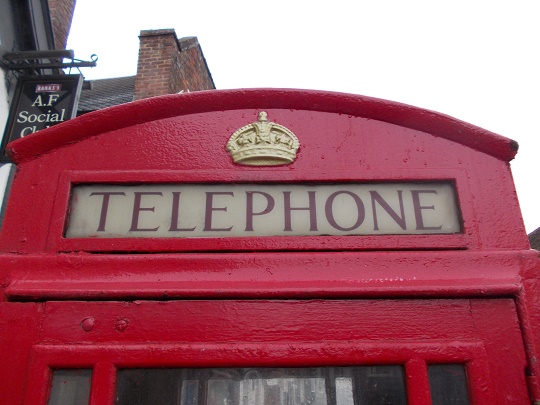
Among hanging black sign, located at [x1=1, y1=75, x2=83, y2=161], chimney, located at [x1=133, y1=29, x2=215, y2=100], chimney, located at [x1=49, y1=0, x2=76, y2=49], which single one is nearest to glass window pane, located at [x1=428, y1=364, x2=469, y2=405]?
hanging black sign, located at [x1=1, y1=75, x2=83, y2=161]

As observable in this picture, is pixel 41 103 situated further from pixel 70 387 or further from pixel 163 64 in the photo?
pixel 70 387

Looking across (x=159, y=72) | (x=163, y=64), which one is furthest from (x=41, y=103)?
(x=163, y=64)

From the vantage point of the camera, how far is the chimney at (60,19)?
30.7 feet

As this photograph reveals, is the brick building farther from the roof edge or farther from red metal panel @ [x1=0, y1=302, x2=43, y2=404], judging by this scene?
red metal panel @ [x1=0, y1=302, x2=43, y2=404]

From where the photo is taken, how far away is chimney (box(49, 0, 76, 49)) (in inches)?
368

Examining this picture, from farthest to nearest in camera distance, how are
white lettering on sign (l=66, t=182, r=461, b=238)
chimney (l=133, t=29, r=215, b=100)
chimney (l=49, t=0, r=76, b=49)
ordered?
1. chimney (l=49, t=0, r=76, b=49)
2. chimney (l=133, t=29, r=215, b=100)
3. white lettering on sign (l=66, t=182, r=461, b=238)

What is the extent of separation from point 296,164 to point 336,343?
637 mm

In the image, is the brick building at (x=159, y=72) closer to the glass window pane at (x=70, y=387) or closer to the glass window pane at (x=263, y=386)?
A: the glass window pane at (x=70, y=387)

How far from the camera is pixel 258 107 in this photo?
1860 mm

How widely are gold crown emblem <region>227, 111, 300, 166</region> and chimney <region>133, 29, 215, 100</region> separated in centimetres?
677

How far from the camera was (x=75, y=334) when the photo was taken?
1.49 meters

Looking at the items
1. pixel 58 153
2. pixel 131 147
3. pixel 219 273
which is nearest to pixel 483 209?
pixel 219 273

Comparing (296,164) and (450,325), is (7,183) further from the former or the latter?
(450,325)

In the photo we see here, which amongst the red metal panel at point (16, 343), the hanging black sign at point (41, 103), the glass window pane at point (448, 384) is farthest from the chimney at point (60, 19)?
the glass window pane at point (448, 384)
